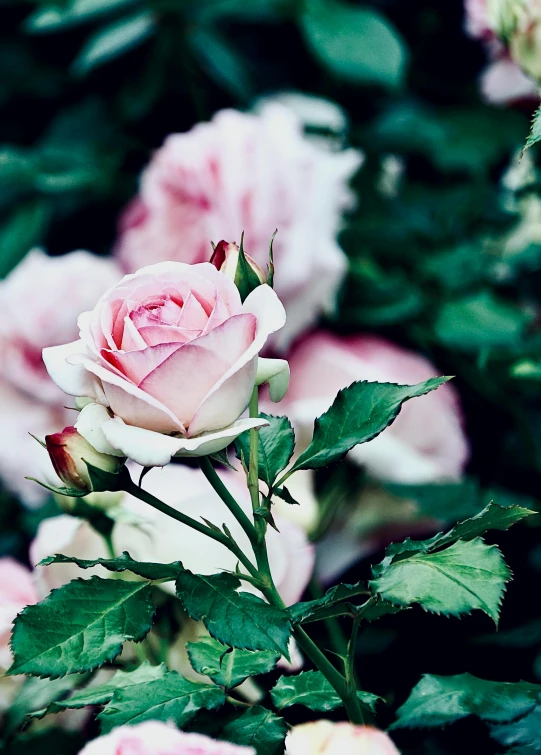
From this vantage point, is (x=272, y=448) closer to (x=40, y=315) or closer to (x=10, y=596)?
(x=10, y=596)

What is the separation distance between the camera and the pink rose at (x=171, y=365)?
0.98 ft

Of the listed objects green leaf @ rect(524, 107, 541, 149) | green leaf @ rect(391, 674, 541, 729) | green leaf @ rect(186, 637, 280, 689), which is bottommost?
green leaf @ rect(391, 674, 541, 729)

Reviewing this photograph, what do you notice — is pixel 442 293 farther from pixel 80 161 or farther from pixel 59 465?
pixel 59 465

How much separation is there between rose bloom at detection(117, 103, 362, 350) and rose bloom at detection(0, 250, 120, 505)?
65 mm

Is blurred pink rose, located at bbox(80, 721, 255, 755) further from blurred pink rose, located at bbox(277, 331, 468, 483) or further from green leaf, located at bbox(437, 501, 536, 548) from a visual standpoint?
blurred pink rose, located at bbox(277, 331, 468, 483)

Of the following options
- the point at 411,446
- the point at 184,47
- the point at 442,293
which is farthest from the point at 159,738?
the point at 184,47

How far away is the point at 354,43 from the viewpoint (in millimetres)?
803

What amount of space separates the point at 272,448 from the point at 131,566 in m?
0.08

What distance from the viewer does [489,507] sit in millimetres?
305

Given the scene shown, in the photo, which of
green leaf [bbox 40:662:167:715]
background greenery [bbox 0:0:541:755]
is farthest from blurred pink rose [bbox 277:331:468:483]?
green leaf [bbox 40:662:167:715]

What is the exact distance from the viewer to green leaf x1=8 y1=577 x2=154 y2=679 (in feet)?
0.95

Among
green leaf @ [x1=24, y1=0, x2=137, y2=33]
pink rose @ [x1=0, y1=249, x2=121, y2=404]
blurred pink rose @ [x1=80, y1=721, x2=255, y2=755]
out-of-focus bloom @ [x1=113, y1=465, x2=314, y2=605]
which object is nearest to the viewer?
blurred pink rose @ [x1=80, y1=721, x2=255, y2=755]

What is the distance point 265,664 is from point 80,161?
610mm

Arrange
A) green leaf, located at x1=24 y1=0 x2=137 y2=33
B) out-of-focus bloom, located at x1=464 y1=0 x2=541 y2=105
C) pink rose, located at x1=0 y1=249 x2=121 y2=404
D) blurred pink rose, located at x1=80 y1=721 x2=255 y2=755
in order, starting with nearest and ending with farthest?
1. blurred pink rose, located at x1=80 y1=721 x2=255 y2=755
2. out-of-focus bloom, located at x1=464 y1=0 x2=541 y2=105
3. pink rose, located at x1=0 y1=249 x2=121 y2=404
4. green leaf, located at x1=24 y1=0 x2=137 y2=33
